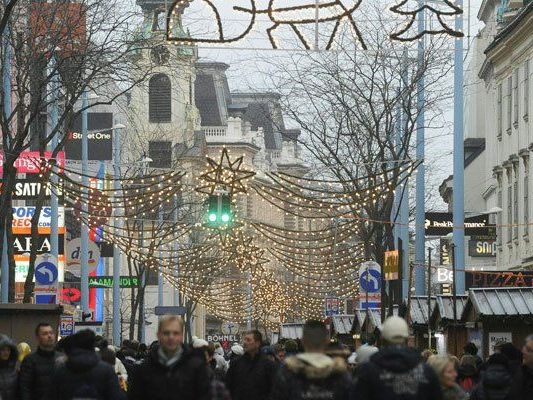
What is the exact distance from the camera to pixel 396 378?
492 inches

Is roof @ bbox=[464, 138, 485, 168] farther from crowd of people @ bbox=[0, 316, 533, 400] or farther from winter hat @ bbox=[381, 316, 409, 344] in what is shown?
winter hat @ bbox=[381, 316, 409, 344]

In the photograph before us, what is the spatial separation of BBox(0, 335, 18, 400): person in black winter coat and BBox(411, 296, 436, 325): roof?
24.0 m

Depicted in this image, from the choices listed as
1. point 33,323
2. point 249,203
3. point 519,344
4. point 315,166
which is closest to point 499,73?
point 315,166

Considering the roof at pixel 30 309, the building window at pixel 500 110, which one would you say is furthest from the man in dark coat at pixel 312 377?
the building window at pixel 500 110

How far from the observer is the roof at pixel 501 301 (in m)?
31.3

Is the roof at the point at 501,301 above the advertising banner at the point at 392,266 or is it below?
below

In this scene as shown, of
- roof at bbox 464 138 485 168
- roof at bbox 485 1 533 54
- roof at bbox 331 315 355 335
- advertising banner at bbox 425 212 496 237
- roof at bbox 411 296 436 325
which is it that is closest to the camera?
roof at bbox 411 296 436 325

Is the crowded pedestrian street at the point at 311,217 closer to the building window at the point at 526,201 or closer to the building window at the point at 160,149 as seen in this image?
the building window at the point at 526,201

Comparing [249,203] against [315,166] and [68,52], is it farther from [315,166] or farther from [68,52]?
[68,52]

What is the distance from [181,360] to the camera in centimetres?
1295

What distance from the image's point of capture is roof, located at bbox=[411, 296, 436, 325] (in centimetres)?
4081

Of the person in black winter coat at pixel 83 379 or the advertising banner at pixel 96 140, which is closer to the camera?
the person in black winter coat at pixel 83 379

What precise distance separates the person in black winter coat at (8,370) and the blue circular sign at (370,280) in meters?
23.1

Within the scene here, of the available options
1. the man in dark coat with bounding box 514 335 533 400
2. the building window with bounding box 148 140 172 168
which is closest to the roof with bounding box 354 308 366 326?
the man in dark coat with bounding box 514 335 533 400
